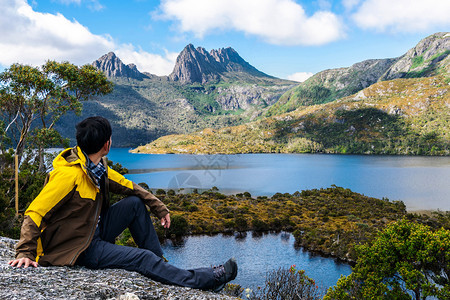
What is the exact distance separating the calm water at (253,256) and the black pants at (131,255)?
790 inches

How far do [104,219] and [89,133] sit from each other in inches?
49.8

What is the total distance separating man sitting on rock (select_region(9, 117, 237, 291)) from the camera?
350 centimetres

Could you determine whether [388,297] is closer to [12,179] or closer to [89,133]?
[89,133]

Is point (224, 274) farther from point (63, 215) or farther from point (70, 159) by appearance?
point (70, 159)

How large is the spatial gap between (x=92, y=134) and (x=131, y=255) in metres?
1.75

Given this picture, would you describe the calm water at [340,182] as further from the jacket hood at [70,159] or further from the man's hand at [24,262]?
the man's hand at [24,262]

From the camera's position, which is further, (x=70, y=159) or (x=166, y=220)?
(x=166, y=220)

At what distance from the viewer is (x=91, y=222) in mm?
3754

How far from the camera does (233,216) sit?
44.0 m

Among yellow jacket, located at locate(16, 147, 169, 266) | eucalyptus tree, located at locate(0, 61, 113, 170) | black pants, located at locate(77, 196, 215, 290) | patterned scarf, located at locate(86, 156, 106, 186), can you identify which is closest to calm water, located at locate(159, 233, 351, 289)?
eucalyptus tree, located at locate(0, 61, 113, 170)

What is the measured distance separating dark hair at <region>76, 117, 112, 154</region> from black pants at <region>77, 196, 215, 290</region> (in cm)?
90

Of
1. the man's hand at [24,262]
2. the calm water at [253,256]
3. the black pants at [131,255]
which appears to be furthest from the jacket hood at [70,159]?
the calm water at [253,256]

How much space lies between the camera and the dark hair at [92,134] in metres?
3.80

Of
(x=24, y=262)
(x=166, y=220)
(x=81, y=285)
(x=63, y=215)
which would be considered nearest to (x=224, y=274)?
(x=166, y=220)
